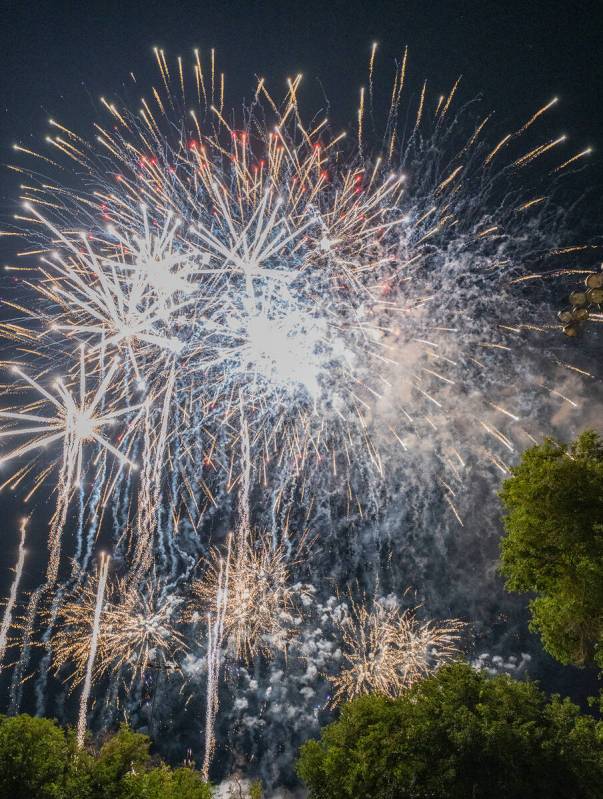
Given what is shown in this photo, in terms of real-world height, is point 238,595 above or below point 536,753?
above

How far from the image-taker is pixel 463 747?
10844mm

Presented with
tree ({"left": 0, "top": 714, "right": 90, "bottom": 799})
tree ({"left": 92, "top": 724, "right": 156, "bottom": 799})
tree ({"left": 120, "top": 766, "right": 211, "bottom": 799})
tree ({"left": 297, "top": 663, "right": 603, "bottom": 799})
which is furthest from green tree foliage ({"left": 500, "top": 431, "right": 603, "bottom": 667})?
tree ({"left": 0, "top": 714, "right": 90, "bottom": 799})

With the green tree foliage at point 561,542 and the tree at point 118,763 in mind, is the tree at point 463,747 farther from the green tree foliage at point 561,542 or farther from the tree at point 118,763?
the tree at point 118,763

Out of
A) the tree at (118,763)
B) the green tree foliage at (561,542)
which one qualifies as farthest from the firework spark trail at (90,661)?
the green tree foliage at (561,542)

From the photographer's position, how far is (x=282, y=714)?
2966 cm

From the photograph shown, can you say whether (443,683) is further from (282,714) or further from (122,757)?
(282,714)

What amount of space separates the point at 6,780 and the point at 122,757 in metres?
3.37

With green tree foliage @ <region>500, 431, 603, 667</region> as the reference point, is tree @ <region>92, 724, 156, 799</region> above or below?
below

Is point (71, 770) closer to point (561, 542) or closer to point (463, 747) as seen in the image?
point (463, 747)

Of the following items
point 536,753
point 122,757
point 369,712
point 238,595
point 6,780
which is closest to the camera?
point 536,753

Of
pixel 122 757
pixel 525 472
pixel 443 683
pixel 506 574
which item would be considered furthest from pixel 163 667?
pixel 525 472

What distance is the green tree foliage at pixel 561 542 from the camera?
9.02 m

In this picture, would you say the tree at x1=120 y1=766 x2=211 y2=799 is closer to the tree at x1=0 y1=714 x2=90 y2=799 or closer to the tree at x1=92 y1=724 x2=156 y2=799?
the tree at x1=92 y1=724 x2=156 y2=799

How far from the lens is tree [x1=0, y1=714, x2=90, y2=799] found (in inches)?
471
